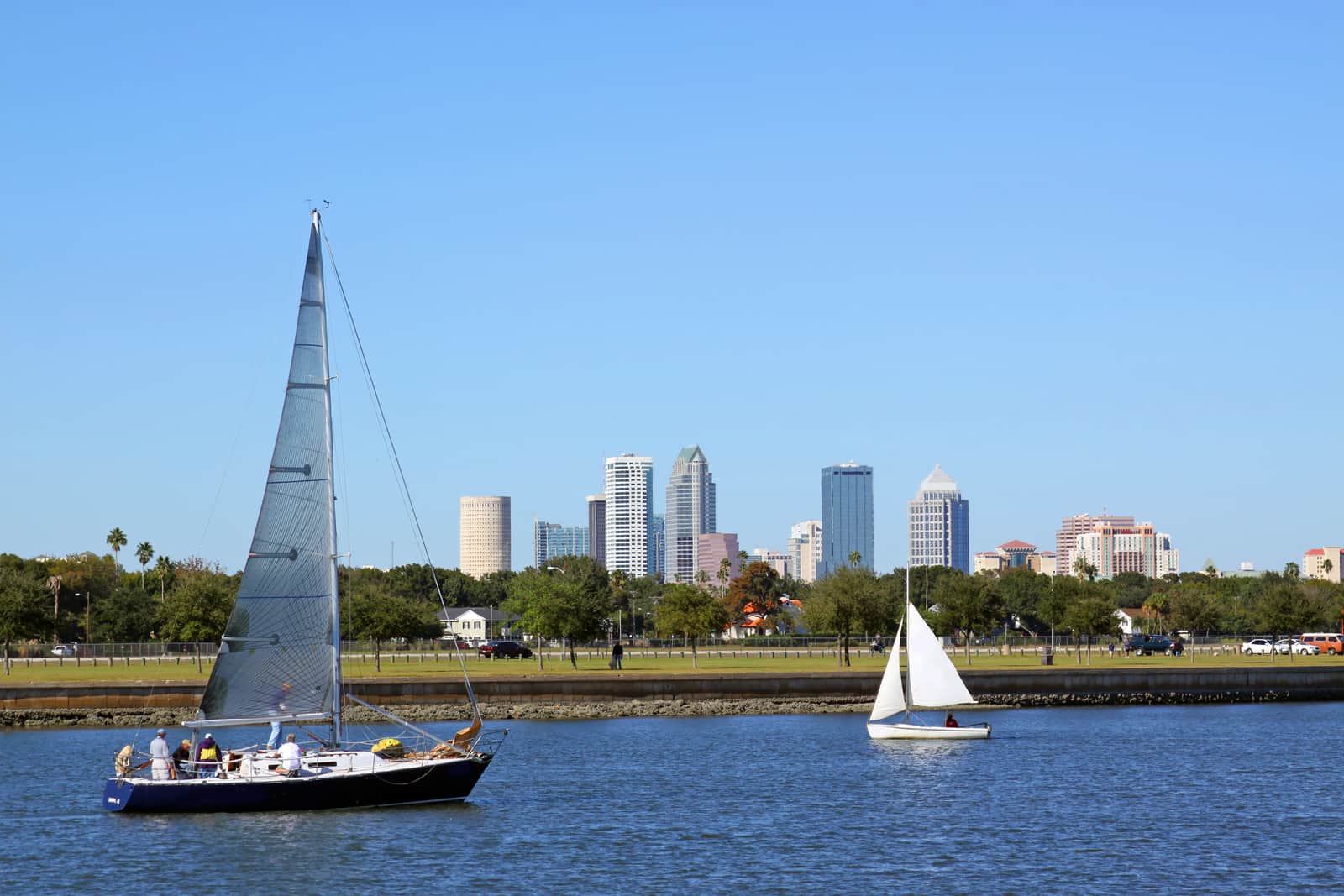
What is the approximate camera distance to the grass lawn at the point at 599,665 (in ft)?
288

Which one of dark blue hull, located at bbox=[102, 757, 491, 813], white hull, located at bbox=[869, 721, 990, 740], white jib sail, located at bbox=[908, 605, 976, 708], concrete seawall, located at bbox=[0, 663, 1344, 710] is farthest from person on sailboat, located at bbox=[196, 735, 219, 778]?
white jib sail, located at bbox=[908, 605, 976, 708]

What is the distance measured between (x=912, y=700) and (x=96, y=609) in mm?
95111

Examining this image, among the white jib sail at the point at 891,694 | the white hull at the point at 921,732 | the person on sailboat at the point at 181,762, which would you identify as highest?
the white jib sail at the point at 891,694

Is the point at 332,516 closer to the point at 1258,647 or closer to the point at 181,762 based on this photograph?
the point at 181,762

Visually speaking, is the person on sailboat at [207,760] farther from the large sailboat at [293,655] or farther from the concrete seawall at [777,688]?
the concrete seawall at [777,688]

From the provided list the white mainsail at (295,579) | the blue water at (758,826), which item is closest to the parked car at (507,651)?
the blue water at (758,826)

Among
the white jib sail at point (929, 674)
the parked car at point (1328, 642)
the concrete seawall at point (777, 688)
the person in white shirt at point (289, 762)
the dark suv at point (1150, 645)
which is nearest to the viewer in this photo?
the person in white shirt at point (289, 762)

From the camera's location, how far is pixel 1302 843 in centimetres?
4191

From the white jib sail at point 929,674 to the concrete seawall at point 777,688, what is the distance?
42.4ft

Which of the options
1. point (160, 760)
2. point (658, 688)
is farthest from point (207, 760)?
point (658, 688)

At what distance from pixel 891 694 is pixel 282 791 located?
32.7 meters

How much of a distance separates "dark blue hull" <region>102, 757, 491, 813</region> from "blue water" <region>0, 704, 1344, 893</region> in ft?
1.63

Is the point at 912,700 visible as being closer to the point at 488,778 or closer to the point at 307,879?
the point at 488,778

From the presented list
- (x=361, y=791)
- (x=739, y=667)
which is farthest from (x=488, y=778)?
(x=739, y=667)
